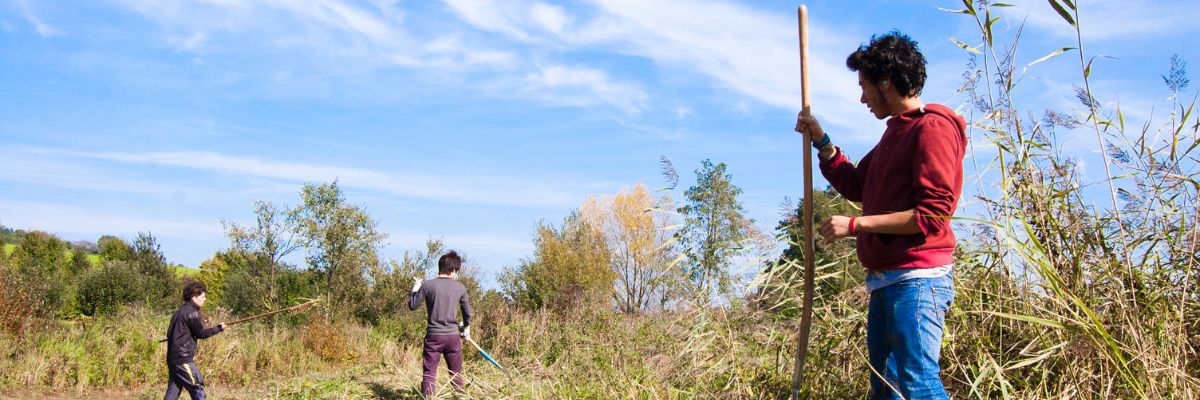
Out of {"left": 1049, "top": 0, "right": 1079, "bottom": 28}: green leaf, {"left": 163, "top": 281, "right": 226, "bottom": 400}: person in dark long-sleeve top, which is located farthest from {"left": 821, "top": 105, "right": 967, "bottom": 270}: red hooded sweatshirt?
{"left": 163, "top": 281, "right": 226, "bottom": 400}: person in dark long-sleeve top

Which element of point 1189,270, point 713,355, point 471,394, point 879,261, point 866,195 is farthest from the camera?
point 471,394

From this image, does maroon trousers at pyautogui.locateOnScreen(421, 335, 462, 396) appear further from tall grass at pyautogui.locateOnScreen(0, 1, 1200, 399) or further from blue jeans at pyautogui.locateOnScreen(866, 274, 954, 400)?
blue jeans at pyautogui.locateOnScreen(866, 274, 954, 400)

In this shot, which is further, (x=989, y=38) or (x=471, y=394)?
(x=471, y=394)

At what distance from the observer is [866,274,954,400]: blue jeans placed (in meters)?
2.31

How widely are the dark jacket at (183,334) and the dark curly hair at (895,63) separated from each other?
20.0ft

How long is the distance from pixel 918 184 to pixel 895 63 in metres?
0.39

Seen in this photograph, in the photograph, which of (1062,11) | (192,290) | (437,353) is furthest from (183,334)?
(1062,11)

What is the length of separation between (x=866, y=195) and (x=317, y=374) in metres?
8.90

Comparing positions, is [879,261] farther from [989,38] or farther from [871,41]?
[989,38]

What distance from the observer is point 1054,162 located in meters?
3.40

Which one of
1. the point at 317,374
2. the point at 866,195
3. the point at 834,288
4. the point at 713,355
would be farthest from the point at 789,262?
the point at 317,374

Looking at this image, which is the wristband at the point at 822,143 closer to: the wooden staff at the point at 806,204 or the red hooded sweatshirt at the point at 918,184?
the wooden staff at the point at 806,204

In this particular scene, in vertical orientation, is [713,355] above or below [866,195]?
below

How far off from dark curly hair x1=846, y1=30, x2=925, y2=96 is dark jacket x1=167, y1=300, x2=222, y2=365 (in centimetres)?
608
